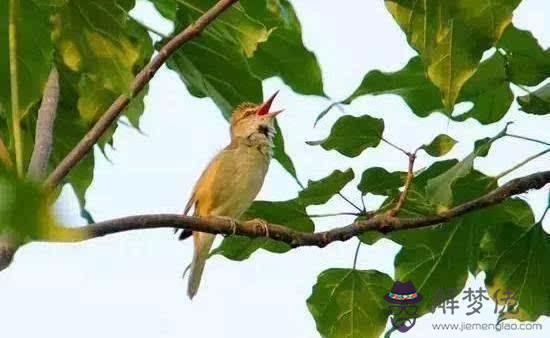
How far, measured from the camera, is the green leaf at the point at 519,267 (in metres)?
2.66

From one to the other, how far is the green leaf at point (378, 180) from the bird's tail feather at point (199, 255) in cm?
190

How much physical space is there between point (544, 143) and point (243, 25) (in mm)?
907

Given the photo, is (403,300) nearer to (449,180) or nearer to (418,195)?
(418,195)

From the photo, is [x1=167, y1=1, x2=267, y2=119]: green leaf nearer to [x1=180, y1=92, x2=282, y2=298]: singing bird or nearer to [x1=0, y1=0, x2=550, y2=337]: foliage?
[x1=0, y1=0, x2=550, y2=337]: foliage

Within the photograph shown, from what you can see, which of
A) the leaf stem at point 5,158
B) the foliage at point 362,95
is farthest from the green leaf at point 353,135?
the leaf stem at point 5,158

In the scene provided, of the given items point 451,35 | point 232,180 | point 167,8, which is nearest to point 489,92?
point 167,8

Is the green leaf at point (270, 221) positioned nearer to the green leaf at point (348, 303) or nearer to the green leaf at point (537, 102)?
the green leaf at point (348, 303)

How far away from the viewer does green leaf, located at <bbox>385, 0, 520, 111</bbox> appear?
148 centimetres

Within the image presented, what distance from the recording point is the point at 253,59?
2.69 meters

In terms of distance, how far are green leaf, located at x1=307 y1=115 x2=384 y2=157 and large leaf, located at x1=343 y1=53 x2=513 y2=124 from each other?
3.2 inches

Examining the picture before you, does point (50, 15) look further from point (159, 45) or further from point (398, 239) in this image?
point (398, 239)

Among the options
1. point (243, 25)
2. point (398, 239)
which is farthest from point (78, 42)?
point (398, 239)

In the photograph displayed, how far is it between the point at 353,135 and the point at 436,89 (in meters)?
0.32

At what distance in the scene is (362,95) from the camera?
2434mm
